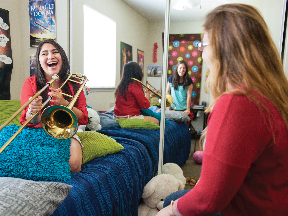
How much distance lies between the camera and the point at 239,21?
22.2 inches

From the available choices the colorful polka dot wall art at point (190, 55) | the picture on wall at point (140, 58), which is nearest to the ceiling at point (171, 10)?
the colorful polka dot wall art at point (190, 55)

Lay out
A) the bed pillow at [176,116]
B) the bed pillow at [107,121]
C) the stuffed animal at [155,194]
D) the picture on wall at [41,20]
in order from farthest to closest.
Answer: the picture on wall at [41,20]
the bed pillow at [107,121]
the bed pillow at [176,116]
the stuffed animal at [155,194]

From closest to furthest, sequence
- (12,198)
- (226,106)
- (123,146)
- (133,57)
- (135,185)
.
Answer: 1. (226,106)
2. (12,198)
3. (135,185)
4. (123,146)
5. (133,57)

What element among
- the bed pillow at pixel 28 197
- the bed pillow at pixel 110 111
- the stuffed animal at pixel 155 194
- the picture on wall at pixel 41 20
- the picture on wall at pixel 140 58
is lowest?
the stuffed animal at pixel 155 194

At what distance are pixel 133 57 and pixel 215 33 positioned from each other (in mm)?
1245

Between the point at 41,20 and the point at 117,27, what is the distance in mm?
1141

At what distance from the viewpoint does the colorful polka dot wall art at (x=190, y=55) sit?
1513 millimetres

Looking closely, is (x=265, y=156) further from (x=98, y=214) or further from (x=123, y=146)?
(x=123, y=146)

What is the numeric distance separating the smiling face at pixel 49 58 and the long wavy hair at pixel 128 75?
58 centimetres

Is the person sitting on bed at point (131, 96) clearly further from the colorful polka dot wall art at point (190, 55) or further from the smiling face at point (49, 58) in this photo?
the smiling face at point (49, 58)

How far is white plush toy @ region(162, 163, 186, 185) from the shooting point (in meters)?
1.68

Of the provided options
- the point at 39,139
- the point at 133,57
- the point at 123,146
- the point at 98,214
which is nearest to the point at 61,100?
the point at 39,139

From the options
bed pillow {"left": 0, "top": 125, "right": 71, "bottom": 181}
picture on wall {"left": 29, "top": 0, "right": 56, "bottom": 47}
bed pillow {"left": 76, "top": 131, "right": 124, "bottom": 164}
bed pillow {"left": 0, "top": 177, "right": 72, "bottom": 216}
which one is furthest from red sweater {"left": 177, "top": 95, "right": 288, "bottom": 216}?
picture on wall {"left": 29, "top": 0, "right": 56, "bottom": 47}

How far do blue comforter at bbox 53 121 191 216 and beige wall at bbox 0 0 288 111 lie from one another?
44cm
